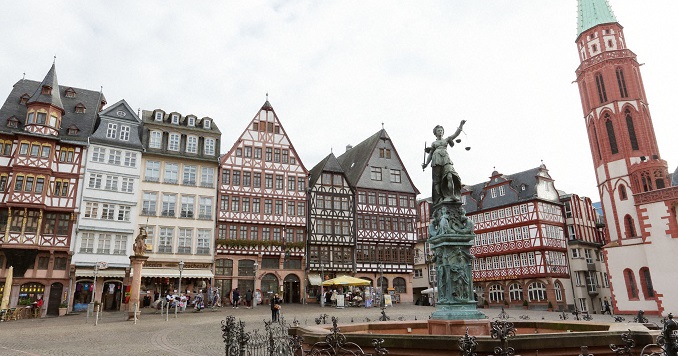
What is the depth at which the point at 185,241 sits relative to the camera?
121 ft

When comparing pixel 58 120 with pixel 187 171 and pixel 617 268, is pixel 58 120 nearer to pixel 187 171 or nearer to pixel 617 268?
pixel 187 171

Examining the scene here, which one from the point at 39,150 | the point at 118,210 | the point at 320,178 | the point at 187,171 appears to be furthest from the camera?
the point at 320,178

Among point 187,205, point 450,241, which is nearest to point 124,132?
point 187,205

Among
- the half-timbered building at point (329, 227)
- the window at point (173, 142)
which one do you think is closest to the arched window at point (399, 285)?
the half-timbered building at point (329, 227)

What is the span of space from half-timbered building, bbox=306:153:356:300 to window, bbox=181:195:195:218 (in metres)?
10.0

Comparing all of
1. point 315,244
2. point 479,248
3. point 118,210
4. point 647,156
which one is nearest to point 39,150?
point 118,210

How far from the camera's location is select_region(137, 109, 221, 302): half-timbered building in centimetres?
3578

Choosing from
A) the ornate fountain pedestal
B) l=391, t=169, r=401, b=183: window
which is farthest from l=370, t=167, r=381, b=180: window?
the ornate fountain pedestal

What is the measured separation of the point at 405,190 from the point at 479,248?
38.1 feet

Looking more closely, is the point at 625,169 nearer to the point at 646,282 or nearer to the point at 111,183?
the point at 646,282

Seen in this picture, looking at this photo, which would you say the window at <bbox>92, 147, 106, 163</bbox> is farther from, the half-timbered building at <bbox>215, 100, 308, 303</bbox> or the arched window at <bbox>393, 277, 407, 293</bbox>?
the arched window at <bbox>393, 277, 407, 293</bbox>

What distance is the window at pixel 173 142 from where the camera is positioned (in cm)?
3866

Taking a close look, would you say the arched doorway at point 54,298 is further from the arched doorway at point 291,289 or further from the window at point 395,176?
the window at point 395,176

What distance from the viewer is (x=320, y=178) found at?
4288cm
